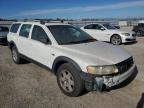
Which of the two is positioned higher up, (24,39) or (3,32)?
(24,39)

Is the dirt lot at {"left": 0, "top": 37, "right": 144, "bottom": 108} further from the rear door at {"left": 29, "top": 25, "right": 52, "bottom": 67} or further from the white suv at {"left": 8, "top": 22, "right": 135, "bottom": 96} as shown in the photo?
the rear door at {"left": 29, "top": 25, "right": 52, "bottom": 67}

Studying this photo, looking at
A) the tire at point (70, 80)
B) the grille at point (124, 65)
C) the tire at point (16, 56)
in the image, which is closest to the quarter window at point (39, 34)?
the tire at point (70, 80)

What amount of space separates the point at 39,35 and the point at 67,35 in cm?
85

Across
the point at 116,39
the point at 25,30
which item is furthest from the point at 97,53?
the point at 116,39

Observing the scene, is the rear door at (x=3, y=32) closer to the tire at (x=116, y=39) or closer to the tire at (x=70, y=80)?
the tire at (x=116, y=39)

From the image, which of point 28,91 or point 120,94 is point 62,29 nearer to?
point 28,91

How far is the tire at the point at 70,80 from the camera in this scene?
4.66 meters

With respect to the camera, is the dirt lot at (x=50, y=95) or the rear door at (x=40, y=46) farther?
the rear door at (x=40, y=46)

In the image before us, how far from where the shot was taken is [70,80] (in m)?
4.96

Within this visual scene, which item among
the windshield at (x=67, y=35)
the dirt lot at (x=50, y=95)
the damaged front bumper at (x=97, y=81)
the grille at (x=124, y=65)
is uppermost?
the windshield at (x=67, y=35)

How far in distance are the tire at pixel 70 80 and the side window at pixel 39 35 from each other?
110 cm

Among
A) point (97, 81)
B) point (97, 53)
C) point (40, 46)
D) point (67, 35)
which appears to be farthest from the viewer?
point (67, 35)

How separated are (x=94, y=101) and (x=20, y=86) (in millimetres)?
2205

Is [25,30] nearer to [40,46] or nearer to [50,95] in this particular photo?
[40,46]
